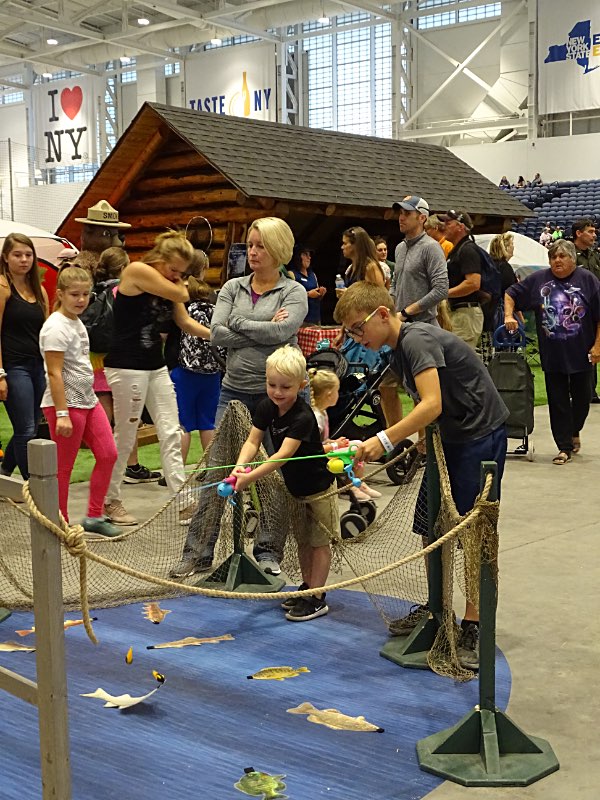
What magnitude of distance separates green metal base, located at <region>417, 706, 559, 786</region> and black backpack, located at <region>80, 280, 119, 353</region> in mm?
4049

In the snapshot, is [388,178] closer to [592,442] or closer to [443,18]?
[592,442]

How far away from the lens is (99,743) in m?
3.16

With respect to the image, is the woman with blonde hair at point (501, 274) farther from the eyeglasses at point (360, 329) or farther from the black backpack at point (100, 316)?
the eyeglasses at point (360, 329)

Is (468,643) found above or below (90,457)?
below

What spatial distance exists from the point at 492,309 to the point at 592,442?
1.45 m

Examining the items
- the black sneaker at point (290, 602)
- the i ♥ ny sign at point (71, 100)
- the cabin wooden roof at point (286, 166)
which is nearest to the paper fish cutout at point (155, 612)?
the black sneaker at point (290, 602)

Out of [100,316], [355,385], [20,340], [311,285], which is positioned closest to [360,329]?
[20,340]

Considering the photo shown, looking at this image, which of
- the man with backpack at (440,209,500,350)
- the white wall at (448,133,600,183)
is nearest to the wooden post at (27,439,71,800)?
the man with backpack at (440,209,500,350)

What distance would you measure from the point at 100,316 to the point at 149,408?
105cm

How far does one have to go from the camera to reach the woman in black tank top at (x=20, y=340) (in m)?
5.92

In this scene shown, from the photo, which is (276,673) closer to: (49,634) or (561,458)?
(49,634)

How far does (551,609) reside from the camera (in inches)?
176

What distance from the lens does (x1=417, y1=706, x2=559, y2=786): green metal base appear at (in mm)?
2947

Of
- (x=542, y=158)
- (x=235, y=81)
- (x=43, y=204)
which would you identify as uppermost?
(x=235, y=81)
